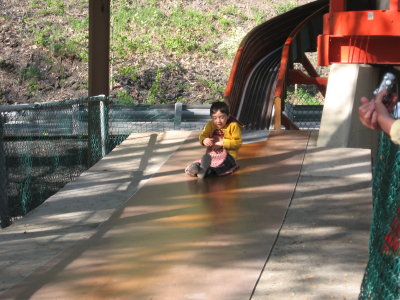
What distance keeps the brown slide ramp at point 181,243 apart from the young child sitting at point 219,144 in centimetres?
14

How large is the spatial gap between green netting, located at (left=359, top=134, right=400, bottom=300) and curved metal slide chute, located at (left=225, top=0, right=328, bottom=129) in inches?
345

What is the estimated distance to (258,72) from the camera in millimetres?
15727

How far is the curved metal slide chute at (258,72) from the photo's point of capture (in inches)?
547

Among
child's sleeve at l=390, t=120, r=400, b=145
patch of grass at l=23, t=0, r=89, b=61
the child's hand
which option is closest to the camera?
child's sleeve at l=390, t=120, r=400, b=145

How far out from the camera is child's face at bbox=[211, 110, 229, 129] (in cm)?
840

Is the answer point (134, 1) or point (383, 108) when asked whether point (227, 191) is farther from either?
point (134, 1)

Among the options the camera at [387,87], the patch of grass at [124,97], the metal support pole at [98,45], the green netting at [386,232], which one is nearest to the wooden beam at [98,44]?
the metal support pole at [98,45]

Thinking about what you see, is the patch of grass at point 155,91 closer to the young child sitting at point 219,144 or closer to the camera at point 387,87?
the young child sitting at point 219,144

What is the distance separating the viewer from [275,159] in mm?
9461

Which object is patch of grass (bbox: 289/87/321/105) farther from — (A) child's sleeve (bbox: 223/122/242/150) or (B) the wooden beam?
(A) child's sleeve (bbox: 223/122/242/150)

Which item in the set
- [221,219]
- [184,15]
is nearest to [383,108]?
[221,219]

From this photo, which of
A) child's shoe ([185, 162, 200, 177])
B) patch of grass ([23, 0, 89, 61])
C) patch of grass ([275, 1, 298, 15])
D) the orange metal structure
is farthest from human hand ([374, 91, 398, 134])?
patch of grass ([275, 1, 298, 15])

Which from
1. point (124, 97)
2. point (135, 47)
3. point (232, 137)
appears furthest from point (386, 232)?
point (135, 47)

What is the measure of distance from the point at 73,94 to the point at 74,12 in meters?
6.26
